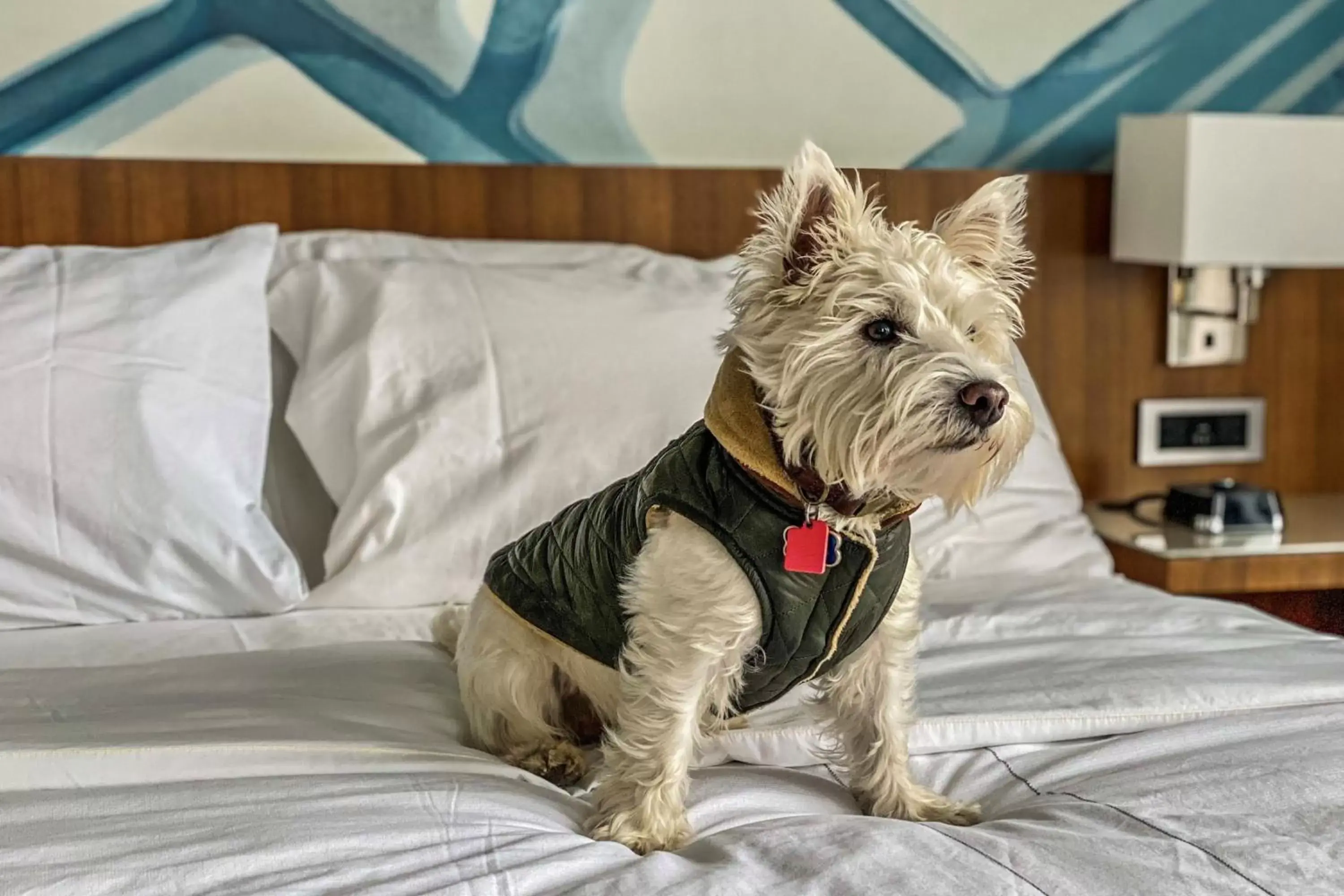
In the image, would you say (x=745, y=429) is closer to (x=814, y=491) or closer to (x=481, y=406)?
(x=814, y=491)

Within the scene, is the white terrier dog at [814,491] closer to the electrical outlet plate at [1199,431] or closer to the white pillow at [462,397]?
the white pillow at [462,397]

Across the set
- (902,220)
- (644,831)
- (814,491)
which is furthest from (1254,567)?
(644,831)

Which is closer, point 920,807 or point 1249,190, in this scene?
point 920,807

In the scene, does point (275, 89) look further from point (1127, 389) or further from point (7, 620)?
point (1127, 389)

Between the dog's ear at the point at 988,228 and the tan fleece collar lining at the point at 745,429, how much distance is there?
228 mm

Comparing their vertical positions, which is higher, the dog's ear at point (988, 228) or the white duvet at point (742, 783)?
the dog's ear at point (988, 228)

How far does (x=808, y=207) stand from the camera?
43.8 inches

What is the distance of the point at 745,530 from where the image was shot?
1.11 metres

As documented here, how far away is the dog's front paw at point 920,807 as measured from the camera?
3.84ft

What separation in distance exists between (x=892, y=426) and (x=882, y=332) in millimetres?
91

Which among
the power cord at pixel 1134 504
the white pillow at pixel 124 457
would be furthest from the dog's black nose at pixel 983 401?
the power cord at pixel 1134 504

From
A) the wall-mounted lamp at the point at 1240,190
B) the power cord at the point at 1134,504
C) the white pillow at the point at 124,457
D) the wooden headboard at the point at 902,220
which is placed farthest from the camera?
the power cord at the point at 1134,504

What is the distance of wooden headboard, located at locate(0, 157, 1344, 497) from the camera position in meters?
2.05

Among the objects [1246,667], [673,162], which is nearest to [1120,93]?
[673,162]
